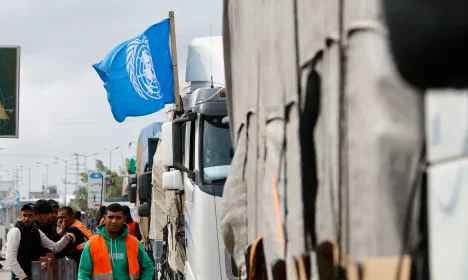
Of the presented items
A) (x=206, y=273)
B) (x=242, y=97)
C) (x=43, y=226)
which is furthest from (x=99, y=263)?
(x=43, y=226)

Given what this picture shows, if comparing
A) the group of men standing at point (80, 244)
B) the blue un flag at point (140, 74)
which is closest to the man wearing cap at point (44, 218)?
the group of men standing at point (80, 244)

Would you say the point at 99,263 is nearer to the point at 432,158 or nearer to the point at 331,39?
the point at 331,39

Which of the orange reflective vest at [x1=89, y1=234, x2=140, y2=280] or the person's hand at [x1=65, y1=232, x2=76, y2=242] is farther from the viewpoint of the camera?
the person's hand at [x1=65, y1=232, x2=76, y2=242]

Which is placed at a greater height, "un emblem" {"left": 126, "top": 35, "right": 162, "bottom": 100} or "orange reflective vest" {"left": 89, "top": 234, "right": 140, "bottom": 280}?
"un emblem" {"left": 126, "top": 35, "right": 162, "bottom": 100}

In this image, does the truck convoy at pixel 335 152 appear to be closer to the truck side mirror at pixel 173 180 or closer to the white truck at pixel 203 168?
the white truck at pixel 203 168

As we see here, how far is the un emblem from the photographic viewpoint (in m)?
15.1

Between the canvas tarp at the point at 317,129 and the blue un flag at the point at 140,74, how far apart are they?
407 inches

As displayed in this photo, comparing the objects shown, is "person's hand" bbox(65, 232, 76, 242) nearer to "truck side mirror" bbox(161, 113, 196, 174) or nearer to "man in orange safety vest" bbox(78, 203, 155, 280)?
"truck side mirror" bbox(161, 113, 196, 174)

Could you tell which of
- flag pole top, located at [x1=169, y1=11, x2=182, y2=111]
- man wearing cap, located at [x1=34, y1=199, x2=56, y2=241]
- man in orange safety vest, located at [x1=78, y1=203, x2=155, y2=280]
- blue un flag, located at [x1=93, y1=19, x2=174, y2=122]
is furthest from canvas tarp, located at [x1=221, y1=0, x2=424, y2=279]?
blue un flag, located at [x1=93, y1=19, x2=174, y2=122]

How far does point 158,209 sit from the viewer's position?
1683 cm

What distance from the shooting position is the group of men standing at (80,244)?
7961 mm

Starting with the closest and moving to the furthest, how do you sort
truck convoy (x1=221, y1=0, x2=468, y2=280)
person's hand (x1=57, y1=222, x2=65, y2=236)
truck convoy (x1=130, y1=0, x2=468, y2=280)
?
1. truck convoy (x1=221, y1=0, x2=468, y2=280)
2. truck convoy (x1=130, y1=0, x2=468, y2=280)
3. person's hand (x1=57, y1=222, x2=65, y2=236)

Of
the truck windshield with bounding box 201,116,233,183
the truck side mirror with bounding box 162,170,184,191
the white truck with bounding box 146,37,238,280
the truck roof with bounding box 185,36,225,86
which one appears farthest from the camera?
the truck roof with bounding box 185,36,225,86

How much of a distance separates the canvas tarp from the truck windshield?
5027 mm
